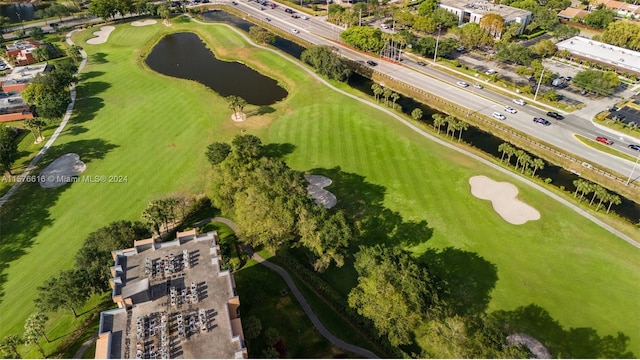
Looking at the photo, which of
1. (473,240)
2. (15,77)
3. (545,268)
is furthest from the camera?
(15,77)

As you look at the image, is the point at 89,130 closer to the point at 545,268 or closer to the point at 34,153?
the point at 34,153

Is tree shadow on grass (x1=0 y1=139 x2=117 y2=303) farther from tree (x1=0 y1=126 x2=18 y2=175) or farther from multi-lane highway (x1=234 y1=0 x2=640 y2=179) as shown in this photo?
multi-lane highway (x1=234 y1=0 x2=640 y2=179)

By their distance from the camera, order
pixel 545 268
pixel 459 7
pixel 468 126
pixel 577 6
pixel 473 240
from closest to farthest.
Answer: pixel 545 268
pixel 473 240
pixel 468 126
pixel 459 7
pixel 577 6

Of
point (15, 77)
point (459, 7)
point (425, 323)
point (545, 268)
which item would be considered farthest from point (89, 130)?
point (459, 7)

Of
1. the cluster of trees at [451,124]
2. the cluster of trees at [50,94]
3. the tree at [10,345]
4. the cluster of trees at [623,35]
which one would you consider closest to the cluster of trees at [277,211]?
the tree at [10,345]

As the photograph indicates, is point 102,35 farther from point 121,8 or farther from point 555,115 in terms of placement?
point 555,115

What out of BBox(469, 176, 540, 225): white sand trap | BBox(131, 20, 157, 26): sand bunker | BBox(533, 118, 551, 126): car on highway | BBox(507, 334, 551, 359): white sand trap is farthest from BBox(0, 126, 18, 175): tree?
BBox(533, 118, 551, 126): car on highway

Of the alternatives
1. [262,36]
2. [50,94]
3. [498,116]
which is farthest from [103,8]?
[498,116]
